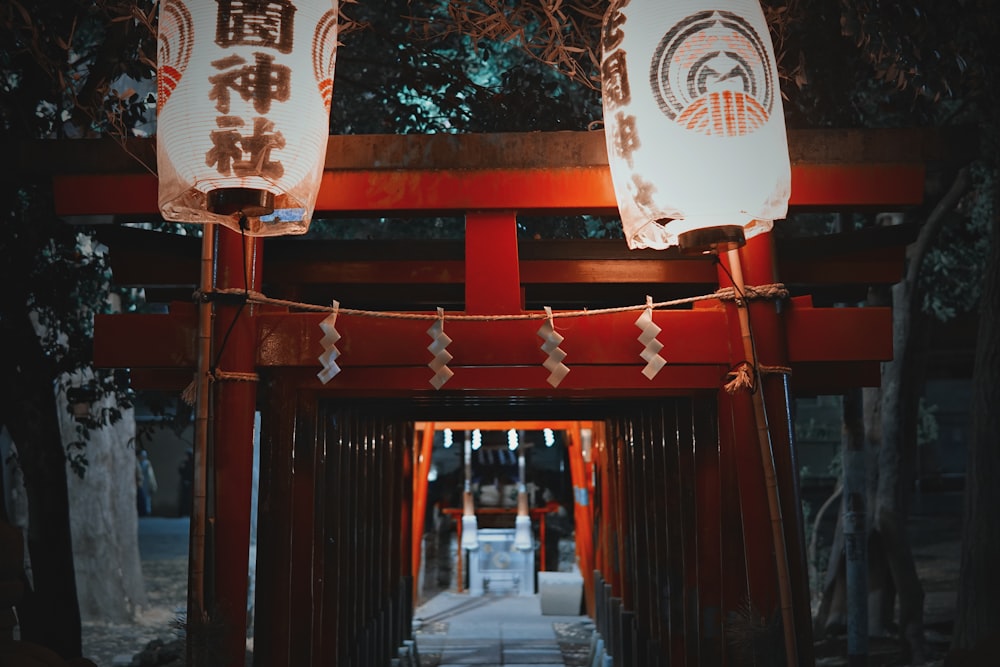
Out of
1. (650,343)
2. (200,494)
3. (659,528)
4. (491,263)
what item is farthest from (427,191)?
(659,528)

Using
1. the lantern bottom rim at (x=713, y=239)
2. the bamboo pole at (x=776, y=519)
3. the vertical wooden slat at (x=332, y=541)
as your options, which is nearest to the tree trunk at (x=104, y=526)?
the vertical wooden slat at (x=332, y=541)

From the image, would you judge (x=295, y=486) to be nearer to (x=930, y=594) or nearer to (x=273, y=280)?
(x=273, y=280)

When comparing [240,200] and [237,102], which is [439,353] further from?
[237,102]

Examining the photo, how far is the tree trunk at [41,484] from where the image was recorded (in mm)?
8562

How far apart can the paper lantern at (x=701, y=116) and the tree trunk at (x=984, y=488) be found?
19.3 ft

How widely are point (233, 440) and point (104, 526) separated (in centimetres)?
1176

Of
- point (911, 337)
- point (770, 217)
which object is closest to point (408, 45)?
point (770, 217)

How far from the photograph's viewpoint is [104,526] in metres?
15.2

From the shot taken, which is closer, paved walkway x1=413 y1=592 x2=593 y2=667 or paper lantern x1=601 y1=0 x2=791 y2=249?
paper lantern x1=601 y1=0 x2=791 y2=249

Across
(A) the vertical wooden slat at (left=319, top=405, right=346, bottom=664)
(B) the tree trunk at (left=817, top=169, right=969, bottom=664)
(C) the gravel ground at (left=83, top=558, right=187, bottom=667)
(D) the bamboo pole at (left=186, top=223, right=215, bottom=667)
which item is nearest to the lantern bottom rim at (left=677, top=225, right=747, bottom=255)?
(D) the bamboo pole at (left=186, top=223, right=215, bottom=667)

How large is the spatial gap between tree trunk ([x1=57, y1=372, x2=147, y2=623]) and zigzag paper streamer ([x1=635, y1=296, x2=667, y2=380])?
39.5 feet

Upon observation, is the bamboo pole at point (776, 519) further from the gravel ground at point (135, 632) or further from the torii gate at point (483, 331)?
the gravel ground at point (135, 632)

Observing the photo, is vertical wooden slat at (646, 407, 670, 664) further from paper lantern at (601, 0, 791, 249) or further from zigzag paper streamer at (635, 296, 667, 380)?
paper lantern at (601, 0, 791, 249)

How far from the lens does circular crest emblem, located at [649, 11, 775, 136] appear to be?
4.17 m
